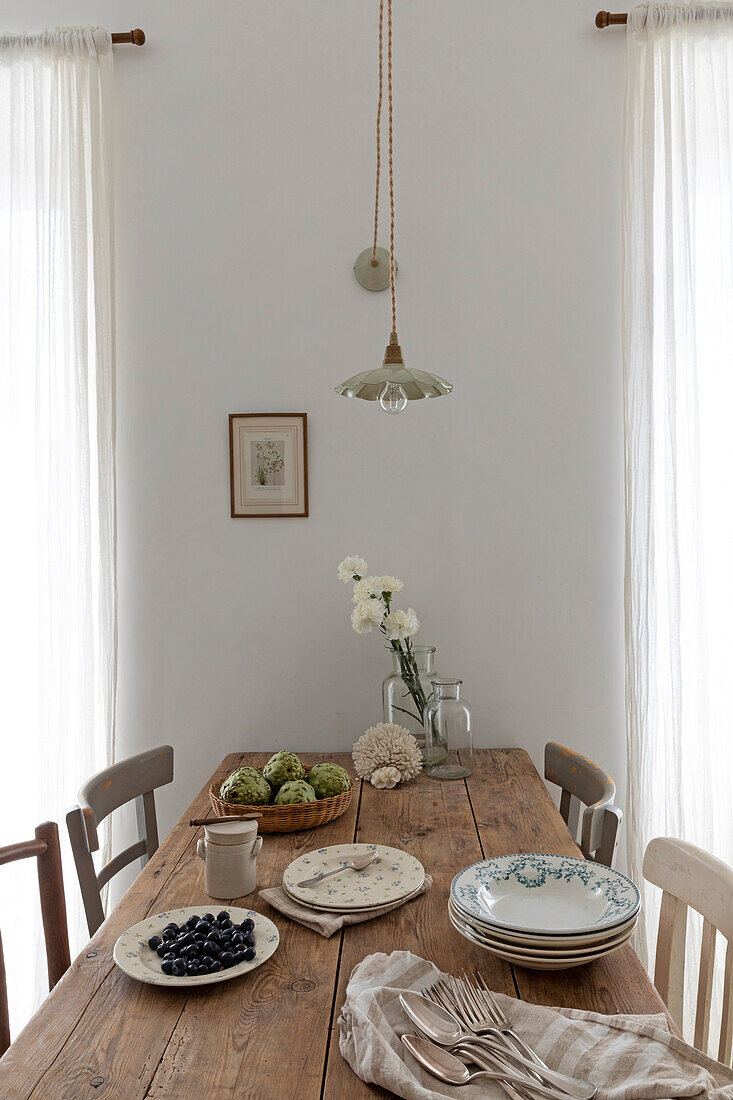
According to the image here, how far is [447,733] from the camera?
78.7 inches

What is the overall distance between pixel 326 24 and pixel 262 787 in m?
1.95

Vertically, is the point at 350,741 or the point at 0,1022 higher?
the point at 350,741

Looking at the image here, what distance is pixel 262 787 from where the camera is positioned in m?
1.64

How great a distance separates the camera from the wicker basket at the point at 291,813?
158cm

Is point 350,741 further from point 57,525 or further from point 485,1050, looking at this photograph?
point 485,1050

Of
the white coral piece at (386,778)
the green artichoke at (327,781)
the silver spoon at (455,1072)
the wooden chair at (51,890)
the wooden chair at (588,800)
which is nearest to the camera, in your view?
the silver spoon at (455,1072)

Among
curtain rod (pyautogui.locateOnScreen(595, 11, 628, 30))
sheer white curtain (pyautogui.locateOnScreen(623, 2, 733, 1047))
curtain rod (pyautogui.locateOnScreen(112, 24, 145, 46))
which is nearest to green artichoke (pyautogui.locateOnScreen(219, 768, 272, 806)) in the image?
sheer white curtain (pyautogui.locateOnScreen(623, 2, 733, 1047))

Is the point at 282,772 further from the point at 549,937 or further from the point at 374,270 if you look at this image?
the point at 374,270

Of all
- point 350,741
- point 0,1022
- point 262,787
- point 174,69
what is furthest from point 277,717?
point 174,69

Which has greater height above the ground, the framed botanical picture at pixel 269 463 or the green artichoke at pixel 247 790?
the framed botanical picture at pixel 269 463

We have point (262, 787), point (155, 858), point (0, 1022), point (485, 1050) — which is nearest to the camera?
point (485, 1050)

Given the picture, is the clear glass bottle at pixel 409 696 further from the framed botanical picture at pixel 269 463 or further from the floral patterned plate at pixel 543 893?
the floral patterned plate at pixel 543 893

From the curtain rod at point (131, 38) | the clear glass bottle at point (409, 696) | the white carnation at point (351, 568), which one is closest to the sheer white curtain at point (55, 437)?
the curtain rod at point (131, 38)

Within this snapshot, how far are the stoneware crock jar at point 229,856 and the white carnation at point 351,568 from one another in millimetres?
842
